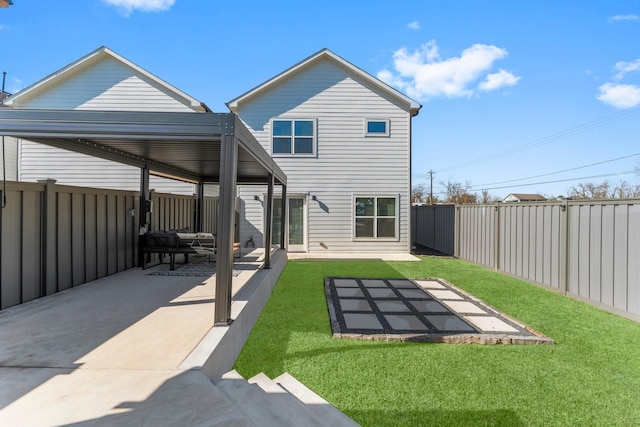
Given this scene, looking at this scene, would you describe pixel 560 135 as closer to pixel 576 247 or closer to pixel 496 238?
pixel 496 238

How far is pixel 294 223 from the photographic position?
11820mm

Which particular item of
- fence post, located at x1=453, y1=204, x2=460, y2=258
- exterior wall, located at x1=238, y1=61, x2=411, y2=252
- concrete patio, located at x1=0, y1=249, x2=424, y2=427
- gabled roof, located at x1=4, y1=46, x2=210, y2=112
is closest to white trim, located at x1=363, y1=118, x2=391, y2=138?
exterior wall, located at x1=238, y1=61, x2=411, y2=252

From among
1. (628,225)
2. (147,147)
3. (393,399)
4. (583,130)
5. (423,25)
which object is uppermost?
(583,130)

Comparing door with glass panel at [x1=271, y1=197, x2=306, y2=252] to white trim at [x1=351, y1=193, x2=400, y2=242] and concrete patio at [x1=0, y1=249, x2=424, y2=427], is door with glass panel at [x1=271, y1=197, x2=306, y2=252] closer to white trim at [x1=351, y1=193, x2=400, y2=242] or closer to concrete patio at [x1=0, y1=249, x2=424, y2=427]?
white trim at [x1=351, y1=193, x2=400, y2=242]

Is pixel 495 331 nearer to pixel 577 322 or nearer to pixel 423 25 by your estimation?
pixel 577 322

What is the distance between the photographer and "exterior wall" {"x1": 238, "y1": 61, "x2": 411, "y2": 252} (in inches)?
457

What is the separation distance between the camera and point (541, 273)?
6.92 m

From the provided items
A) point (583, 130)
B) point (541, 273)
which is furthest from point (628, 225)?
point (583, 130)

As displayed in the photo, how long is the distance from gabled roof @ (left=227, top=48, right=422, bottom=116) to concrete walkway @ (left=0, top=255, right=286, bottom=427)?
28.3 ft

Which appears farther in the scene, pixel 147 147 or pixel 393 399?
pixel 147 147

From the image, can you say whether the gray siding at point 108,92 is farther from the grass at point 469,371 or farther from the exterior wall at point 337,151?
the grass at point 469,371

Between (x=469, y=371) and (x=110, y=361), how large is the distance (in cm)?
322

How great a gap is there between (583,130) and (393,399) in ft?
168

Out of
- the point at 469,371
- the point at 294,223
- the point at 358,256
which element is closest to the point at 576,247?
the point at 469,371
